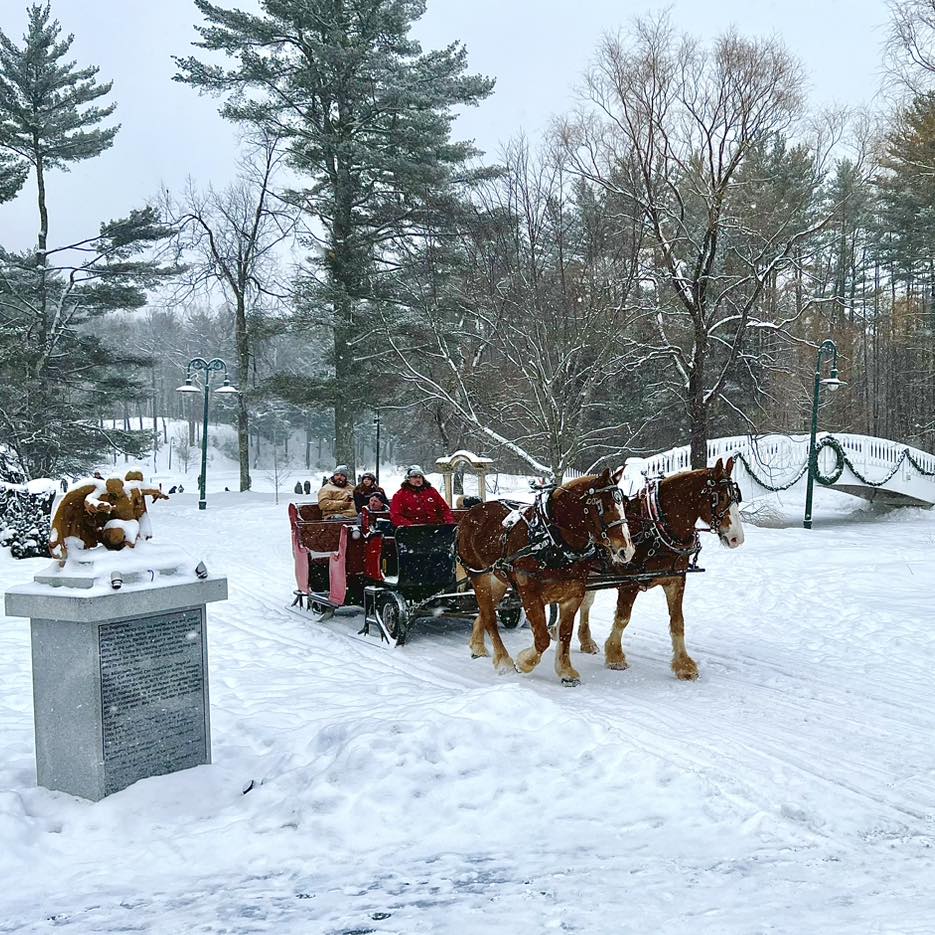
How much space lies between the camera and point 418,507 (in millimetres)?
10750

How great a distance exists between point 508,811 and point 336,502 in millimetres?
7919

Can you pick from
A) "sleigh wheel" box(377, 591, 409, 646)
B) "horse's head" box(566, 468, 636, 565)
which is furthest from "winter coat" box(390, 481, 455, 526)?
"horse's head" box(566, 468, 636, 565)

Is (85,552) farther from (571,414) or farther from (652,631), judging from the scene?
(571,414)

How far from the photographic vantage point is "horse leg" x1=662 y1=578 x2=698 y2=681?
25.2ft

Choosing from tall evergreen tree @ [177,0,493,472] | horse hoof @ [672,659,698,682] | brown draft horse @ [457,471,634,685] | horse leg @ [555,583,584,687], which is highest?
tall evergreen tree @ [177,0,493,472]

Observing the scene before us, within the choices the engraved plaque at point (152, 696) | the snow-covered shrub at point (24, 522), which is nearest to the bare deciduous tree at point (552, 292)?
the snow-covered shrub at point (24, 522)

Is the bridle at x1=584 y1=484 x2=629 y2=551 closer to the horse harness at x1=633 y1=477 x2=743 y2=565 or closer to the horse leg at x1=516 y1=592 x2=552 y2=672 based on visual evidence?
the horse harness at x1=633 y1=477 x2=743 y2=565

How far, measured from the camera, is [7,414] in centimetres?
2572

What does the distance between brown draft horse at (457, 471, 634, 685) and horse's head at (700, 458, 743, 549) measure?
760mm

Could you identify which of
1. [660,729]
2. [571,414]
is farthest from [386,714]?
[571,414]

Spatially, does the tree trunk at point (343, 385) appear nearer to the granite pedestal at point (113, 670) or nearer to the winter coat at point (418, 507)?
the winter coat at point (418, 507)

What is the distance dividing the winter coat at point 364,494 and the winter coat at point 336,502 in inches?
4.1

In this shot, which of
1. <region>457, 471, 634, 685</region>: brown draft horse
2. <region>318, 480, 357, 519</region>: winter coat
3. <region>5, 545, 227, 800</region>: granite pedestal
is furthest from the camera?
<region>318, 480, 357, 519</region>: winter coat

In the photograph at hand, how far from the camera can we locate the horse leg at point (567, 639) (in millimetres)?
7457
